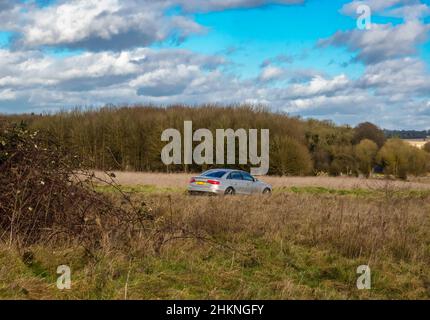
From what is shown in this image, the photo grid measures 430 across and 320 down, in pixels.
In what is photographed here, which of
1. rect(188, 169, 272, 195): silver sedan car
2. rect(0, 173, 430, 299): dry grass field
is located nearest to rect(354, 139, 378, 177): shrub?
rect(188, 169, 272, 195): silver sedan car

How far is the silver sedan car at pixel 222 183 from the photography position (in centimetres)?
2112

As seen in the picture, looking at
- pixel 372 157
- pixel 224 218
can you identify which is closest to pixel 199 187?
pixel 224 218

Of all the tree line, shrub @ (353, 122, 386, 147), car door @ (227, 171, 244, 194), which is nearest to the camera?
car door @ (227, 171, 244, 194)

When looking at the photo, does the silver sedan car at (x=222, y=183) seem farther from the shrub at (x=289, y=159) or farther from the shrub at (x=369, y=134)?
the shrub at (x=369, y=134)

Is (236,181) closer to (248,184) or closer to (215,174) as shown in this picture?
(248,184)

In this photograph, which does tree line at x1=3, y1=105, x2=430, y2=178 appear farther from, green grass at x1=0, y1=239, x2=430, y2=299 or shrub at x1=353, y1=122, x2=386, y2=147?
green grass at x1=0, y1=239, x2=430, y2=299

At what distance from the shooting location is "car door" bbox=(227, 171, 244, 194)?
21750 millimetres

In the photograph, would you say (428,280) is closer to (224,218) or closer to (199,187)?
(224,218)

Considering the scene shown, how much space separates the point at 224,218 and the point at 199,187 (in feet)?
38.5

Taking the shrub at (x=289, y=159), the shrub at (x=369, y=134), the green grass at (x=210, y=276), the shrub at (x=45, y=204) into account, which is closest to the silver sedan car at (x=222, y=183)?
the shrub at (x=45, y=204)

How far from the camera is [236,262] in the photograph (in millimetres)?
6852

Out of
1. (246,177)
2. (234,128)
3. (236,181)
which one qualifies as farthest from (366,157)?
(236,181)

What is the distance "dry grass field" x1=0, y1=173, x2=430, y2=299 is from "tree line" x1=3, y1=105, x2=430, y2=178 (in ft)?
116

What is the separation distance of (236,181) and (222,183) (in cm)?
98
